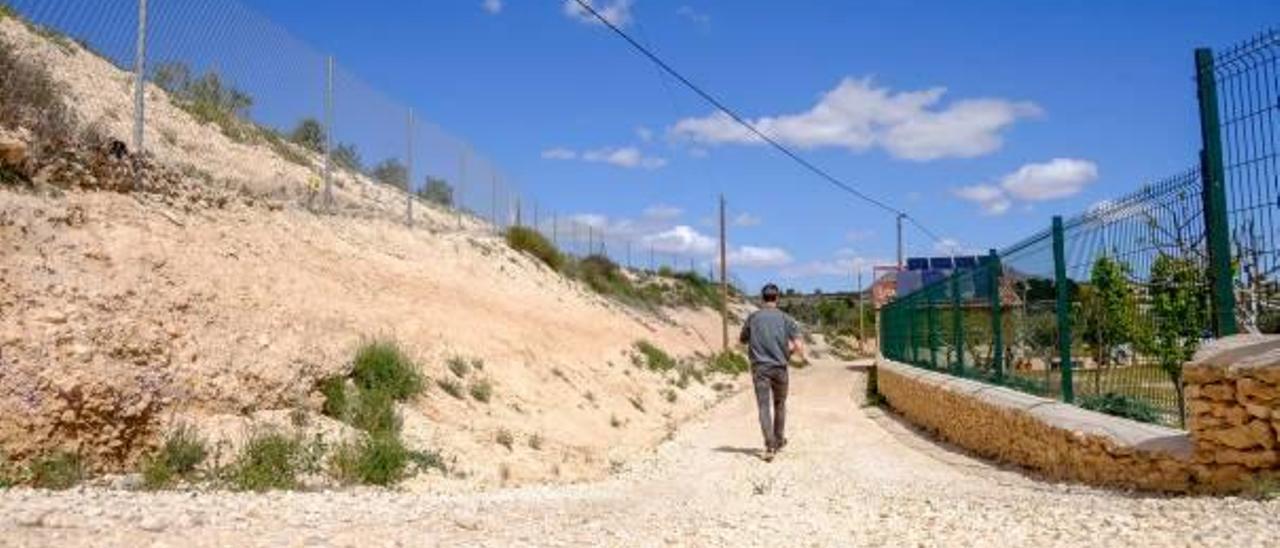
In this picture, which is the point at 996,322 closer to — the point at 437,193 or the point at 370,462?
the point at 370,462

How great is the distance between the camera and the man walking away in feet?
38.9

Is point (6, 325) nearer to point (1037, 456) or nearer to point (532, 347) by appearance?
point (1037, 456)

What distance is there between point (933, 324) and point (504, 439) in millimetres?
8972

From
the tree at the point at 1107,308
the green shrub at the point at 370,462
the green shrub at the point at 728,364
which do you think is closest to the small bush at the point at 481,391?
the green shrub at the point at 370,462

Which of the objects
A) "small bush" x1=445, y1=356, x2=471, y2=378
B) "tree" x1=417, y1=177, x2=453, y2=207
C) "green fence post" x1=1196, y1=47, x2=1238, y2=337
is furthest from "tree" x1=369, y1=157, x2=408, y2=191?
"green fence post" x1=1196, y1=47, x2=1238, y2=337

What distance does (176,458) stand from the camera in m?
8.13

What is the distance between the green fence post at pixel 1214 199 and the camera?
24.9 feet

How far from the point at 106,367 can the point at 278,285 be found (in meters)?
4.24

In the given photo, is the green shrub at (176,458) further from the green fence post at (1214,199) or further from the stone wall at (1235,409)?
the green fence post at (1214,199)

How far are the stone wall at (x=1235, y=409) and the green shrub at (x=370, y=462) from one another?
19.4ft

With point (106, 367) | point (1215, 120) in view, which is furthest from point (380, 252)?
point (1215, 120)

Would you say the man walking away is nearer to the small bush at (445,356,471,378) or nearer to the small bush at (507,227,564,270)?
the small bush at (445,356,471,378)

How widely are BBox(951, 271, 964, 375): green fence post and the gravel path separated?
18.8ft

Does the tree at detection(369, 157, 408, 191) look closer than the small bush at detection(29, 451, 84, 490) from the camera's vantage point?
No
